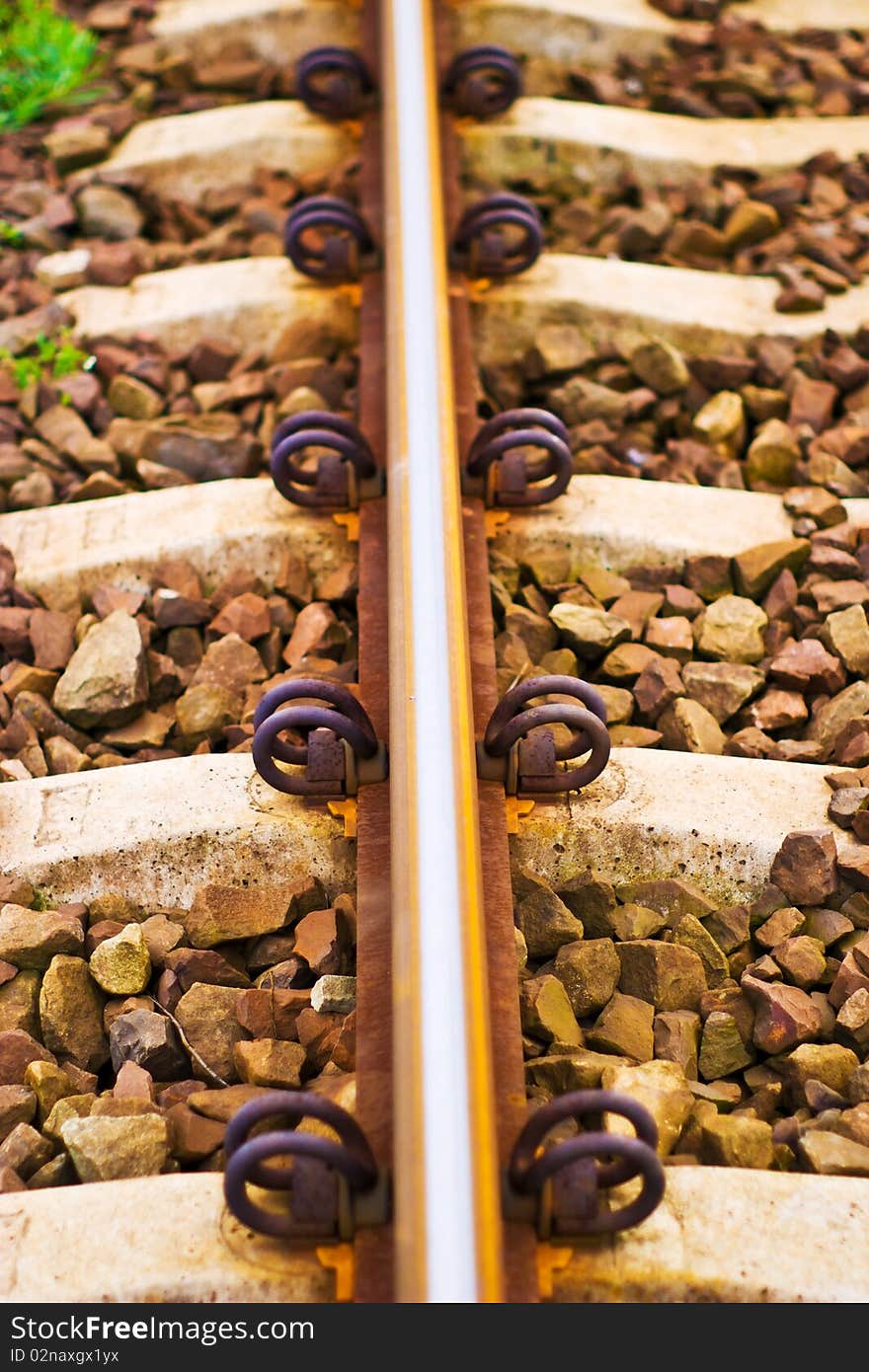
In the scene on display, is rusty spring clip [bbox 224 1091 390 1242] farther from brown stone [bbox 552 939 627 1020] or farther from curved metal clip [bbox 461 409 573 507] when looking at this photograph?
curved metal clip [bbox 461 409 573 507]

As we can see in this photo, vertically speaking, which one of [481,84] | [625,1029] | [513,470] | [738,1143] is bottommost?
[738,1143]

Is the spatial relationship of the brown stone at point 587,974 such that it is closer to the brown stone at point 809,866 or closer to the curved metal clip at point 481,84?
the brown stone at point 809,866

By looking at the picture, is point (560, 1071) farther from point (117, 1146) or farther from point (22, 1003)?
point (22, 1003)

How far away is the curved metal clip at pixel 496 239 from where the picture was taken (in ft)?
12.7

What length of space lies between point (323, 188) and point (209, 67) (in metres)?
0.84

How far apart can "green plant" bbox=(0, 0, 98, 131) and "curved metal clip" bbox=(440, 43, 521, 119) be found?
1.12m

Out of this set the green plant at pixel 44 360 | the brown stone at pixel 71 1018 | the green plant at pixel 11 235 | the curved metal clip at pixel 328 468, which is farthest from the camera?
the green plant at pixel 11 235

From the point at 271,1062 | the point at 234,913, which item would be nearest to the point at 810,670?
the point at 234,913

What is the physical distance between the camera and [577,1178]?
204 centimetres

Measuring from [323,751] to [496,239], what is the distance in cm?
181

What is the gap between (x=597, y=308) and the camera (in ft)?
12.8

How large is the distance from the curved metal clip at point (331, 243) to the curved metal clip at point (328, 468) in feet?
2.62

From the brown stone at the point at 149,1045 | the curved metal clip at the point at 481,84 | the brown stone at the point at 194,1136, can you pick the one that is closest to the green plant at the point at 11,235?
the curved metal clip at the point at 481,84
